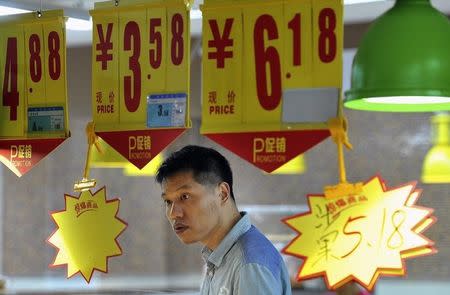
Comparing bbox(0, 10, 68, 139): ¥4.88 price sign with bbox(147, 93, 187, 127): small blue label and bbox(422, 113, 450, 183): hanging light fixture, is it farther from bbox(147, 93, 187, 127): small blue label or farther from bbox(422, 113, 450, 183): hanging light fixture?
bbox(422, 113, 450, 183): hanging light fixture

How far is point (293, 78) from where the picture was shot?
245cm

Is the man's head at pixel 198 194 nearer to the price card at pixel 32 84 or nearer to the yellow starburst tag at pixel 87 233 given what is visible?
the yellow starburst tag at pixel 87 233

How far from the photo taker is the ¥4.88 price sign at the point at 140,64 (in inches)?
103

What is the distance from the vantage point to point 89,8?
14.5 feet

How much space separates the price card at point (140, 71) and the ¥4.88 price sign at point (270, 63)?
9cm

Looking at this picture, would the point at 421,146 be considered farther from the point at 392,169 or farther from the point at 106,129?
the point at 106,129

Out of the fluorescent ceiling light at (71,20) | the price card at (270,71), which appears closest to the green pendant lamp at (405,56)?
the price card at (270,71)

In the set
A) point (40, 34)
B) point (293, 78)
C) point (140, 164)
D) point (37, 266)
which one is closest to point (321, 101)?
point (293, 78)

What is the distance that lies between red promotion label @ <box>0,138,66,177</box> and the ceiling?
597 millimetres

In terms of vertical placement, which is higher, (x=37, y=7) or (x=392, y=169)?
(x=37, y=7)

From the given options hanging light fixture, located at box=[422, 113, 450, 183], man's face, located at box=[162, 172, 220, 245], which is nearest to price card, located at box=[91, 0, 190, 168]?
man's face, located at box=[162, 172, 220, 245]

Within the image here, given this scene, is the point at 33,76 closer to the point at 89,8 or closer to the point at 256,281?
the point at 256,281

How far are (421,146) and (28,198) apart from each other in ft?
10.9

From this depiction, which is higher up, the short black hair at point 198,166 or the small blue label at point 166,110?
the small blue label at point 166,110
